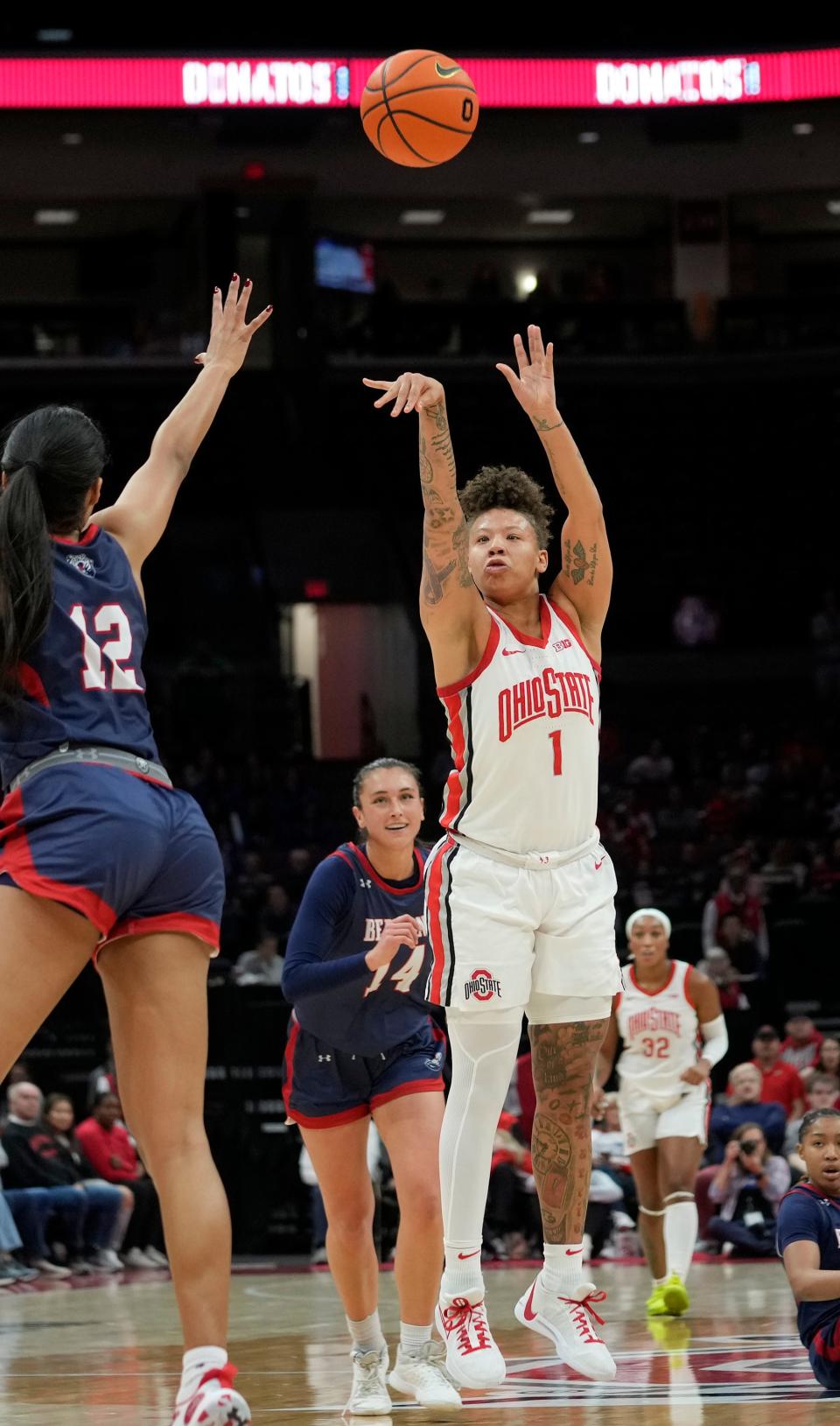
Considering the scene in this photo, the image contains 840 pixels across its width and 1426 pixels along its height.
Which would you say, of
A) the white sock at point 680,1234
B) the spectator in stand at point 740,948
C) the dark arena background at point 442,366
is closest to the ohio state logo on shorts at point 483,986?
the white sock at point 680,1234

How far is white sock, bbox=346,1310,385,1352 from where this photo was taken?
18.4ft

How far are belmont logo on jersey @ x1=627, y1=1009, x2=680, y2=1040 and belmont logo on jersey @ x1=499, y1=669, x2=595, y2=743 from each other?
207 inches

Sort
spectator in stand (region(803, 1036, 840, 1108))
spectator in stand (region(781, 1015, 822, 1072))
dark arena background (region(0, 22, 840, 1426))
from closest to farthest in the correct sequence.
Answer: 1. spectator in stand (region(803, 1036, 840, 1108))
2. spectator in stand (region(781, 1015, 822, 1072))
3. dark arena background (region(0, 22, 840, 1426))

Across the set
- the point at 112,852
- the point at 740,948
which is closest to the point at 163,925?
the point at 112,852

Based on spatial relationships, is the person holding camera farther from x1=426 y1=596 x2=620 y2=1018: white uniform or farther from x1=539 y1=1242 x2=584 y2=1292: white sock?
x1=426 y1=596 x2=620 y2=1018: white uniform

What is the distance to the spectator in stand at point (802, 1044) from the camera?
14.1m

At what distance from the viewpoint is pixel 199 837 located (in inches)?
151

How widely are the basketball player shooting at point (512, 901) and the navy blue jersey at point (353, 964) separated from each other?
0.64 m

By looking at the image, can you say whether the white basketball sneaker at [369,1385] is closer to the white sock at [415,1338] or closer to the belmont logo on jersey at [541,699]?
the white sock at [415,1338]

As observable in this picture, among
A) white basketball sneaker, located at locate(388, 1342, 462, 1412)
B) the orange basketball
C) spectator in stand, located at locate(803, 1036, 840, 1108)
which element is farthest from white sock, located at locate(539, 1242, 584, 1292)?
spectator in stand, located at locate(803, 1036, 840, 1108)

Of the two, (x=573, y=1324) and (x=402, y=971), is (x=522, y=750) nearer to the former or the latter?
(x=402, y=971)

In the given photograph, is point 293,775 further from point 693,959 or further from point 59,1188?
point 59,1188

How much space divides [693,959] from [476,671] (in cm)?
1159

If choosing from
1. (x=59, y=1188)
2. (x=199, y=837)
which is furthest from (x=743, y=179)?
(x=199, y=837)
